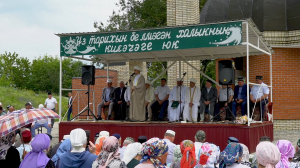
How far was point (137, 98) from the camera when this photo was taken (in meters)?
12.7

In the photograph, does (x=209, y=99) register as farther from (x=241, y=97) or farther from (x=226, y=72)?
(x=226, y=72)

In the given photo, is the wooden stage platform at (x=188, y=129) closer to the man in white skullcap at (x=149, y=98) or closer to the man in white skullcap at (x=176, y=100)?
the man in white skullcap at (x=176, y=100)

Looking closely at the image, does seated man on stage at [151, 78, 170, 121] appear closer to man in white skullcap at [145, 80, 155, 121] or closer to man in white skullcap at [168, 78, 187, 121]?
man in white skullcap at [145, 80, 155, 121]

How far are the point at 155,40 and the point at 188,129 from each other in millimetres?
2783

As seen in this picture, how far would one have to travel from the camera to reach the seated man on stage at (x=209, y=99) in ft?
42.0

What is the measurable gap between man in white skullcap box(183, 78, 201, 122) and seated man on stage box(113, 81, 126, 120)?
2.31 metres

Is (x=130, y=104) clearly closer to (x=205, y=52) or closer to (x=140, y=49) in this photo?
(x=140, y=49)

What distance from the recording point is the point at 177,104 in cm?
1264

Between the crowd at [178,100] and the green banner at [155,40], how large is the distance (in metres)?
1.57

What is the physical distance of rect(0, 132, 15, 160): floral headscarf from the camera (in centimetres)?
485

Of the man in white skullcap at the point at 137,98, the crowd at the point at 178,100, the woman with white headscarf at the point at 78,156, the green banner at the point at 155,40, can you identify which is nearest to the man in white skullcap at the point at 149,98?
the crowd at the point at 178,100

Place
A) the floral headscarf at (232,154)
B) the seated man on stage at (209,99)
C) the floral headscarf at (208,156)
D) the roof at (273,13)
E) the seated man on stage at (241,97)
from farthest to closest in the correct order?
the roof at (273,13) → the seated man on stage at (209,99) → the seated man on stage at (241,97) → the floral headscarf at (208,156) → the floral headscarf at (232,154)

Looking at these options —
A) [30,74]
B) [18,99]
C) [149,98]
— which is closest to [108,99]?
[149,98]

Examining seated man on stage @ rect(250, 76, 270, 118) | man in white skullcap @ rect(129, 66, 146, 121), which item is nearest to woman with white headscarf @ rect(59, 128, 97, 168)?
man in white skullcap @ rect(129, 66, 146, 121)
